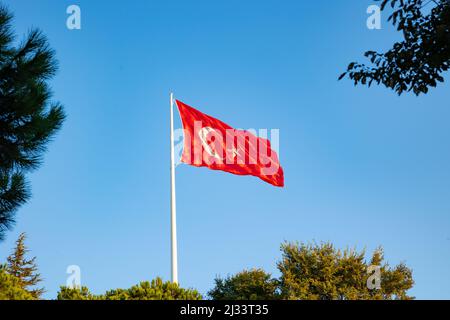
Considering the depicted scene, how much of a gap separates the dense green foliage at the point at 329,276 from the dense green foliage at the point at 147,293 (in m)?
19.3

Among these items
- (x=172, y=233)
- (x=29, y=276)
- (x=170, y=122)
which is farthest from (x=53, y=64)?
(x=29, y=276)

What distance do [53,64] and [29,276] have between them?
36.2 metres

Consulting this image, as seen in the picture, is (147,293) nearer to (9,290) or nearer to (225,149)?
Answer: (9,290)

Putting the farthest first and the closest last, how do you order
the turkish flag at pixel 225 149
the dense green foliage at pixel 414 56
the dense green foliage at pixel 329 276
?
the dense green foliage at pixel 329 276 → the turkish flag at pixel 225 149 → the dense green foliage at pixel 414 56

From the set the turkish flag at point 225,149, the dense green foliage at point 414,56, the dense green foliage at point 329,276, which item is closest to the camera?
the dense green foliage at point 414,56

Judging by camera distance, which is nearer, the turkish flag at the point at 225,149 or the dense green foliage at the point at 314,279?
the turkish flag at the point at 225,149

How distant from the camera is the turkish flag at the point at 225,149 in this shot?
67.1 feet

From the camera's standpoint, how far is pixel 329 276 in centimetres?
3375

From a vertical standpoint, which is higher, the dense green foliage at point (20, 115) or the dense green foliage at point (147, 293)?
the dense green foliage at point (20, 115)

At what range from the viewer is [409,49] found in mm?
11977

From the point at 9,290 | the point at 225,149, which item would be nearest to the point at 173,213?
the point at 225,149

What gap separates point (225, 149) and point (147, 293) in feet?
27.6

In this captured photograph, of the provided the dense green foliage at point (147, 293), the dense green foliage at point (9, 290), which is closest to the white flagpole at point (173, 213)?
the dense green foliage at point (147, 293)

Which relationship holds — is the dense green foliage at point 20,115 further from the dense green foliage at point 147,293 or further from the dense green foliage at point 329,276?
the dense green foliage at point 329,276
